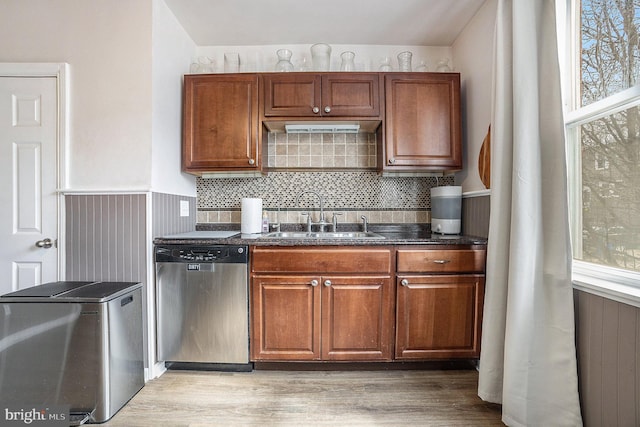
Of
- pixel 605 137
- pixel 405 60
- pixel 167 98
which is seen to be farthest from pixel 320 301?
pixel 405 60

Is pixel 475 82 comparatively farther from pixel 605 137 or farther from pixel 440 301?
pixel 440 301

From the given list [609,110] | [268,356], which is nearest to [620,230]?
[609,110]

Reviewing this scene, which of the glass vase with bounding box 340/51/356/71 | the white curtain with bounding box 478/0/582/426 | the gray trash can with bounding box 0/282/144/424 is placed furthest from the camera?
the glass vase with bounding box 340/51/356/71

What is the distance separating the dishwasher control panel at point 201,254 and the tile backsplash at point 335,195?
2.35 ft

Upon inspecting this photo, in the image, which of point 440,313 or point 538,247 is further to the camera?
point 440,313

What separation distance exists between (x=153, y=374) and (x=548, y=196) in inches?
98.8

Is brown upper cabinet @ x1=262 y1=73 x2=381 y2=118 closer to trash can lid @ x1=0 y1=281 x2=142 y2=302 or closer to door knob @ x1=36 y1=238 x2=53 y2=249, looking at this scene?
trash can lid @ x1=0 y1=281 x2=142 y2=302

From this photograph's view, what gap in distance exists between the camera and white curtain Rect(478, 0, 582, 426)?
1.34 meters

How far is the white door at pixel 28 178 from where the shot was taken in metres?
1.94

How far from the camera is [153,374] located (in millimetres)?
1916

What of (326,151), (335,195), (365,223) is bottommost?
(365,223)

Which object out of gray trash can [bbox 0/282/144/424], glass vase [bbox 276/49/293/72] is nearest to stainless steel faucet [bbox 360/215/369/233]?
glass vase [bbox 276/49/293/72]

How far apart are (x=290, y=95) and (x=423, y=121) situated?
105 centimetres

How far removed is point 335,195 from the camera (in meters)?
2.61
